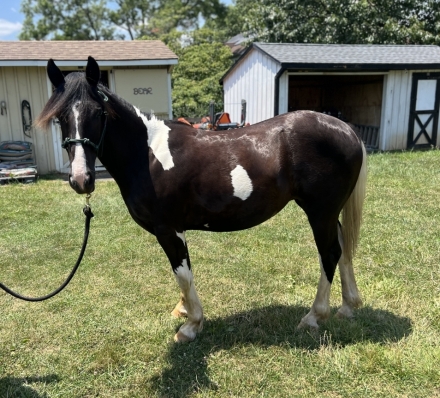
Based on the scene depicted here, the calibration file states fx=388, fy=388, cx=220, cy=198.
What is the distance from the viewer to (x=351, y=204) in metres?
2.88

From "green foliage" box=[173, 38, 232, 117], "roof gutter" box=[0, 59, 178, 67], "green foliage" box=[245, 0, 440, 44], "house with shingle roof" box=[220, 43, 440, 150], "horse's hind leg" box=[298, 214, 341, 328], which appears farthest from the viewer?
"green foliage" box=[173, 38, 232, 117]

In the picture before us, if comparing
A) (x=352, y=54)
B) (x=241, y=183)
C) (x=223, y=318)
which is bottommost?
(x=223, y=318)

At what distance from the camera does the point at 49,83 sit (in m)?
8.90

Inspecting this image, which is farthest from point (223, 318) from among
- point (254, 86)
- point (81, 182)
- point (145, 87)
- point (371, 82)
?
point (371, 82)

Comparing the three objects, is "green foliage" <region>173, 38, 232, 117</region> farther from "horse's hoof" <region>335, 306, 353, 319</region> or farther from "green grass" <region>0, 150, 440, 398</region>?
"horse's hoof" <region>335, 306, 353, 319</region>

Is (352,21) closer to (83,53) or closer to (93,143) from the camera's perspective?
(83,53)

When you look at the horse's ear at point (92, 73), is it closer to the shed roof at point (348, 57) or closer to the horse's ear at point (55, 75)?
the horse's ear at point (55, 75)

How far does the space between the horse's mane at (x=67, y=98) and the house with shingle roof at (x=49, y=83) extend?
6766mm

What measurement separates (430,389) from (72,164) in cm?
241

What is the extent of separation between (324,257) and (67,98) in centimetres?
199

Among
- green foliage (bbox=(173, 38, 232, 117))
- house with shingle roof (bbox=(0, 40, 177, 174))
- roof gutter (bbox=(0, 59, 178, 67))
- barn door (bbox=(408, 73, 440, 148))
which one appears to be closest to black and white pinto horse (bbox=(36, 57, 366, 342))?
house with shingle roof (bbox=(0, 40, 177, 174))

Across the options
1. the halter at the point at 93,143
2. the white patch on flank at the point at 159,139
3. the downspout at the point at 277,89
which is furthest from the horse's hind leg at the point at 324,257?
the downspout at the point at 277,89

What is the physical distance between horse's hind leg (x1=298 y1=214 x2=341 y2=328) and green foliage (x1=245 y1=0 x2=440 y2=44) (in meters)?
17.7

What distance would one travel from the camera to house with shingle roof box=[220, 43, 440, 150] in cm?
1056
